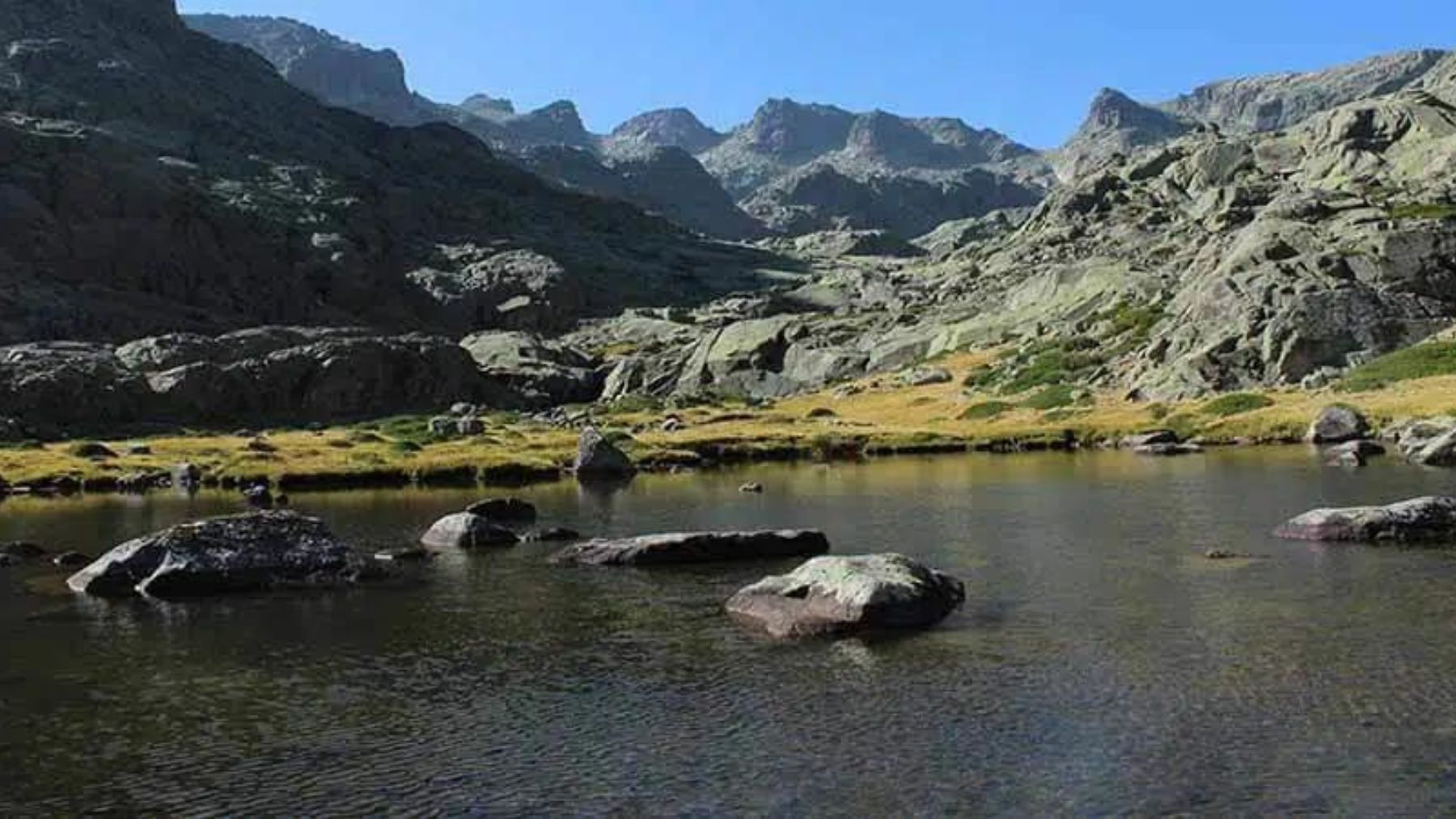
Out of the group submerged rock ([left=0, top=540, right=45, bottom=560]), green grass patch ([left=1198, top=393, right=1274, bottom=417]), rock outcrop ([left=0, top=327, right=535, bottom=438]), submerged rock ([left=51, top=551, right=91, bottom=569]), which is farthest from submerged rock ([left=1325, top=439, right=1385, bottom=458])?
rock outcrop ([left=0, top=327, right=535, bottom=438])

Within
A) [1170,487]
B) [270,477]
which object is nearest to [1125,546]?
[1170,487]

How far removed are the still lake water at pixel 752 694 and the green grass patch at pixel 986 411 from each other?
260ft

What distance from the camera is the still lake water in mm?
25328

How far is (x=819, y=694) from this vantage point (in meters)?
31.8

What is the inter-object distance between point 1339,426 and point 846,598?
74913mm

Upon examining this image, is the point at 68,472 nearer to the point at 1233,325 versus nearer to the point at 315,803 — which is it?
the point at 315,803

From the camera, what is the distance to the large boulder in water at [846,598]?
38594 mm

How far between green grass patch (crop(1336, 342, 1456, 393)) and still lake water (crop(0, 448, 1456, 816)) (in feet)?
234

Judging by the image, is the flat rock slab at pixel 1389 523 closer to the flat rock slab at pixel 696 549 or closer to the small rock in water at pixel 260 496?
the flat rock slab at pixel 696 549

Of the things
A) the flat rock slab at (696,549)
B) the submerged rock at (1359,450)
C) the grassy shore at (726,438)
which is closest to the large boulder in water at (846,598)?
the flat rock slab at (696,549)

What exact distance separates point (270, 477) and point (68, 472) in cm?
1609

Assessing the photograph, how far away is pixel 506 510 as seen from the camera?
7138 cm

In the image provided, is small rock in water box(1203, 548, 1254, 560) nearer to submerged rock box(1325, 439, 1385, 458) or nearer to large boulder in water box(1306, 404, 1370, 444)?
submerged rock box(1325, 439, 1385, 458)

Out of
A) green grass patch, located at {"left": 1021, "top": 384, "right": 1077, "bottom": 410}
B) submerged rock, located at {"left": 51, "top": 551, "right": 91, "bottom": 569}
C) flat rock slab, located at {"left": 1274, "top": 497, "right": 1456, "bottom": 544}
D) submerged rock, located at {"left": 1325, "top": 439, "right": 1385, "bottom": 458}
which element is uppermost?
green grass patch, located at {"left": 1021, "top": 384, "right": 1077, "bottom": 410}
